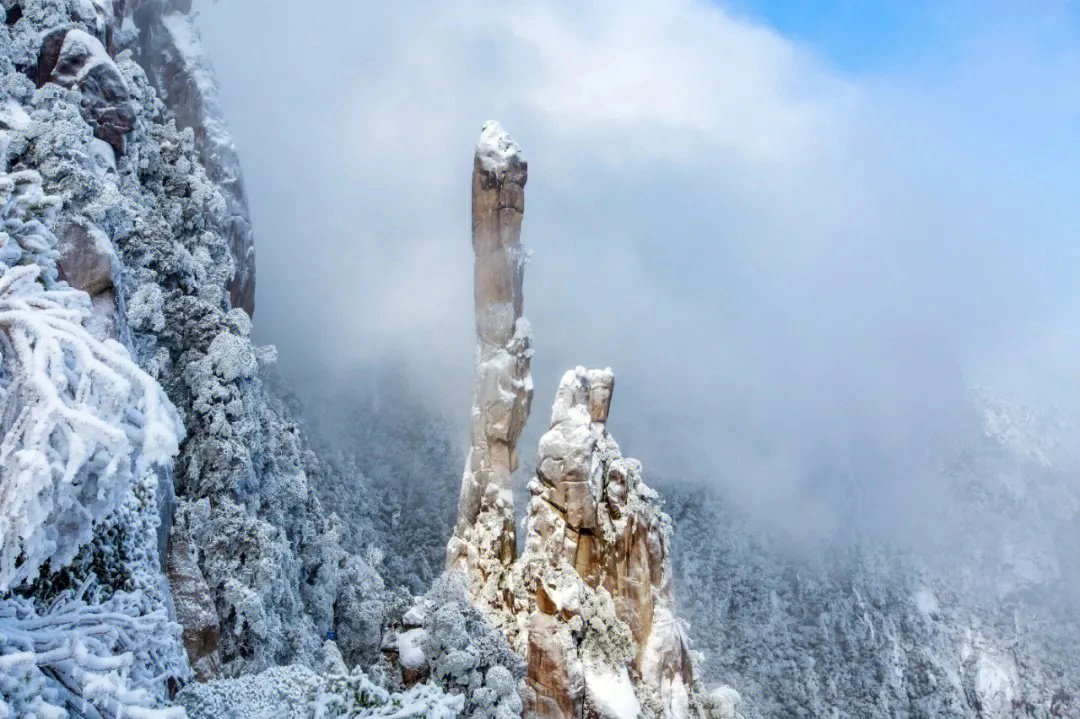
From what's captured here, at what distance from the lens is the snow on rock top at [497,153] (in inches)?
1524

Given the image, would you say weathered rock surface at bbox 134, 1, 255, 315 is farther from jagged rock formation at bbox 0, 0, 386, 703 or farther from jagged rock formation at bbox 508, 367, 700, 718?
jagged rock formation at bbox 508, 367, 700, 718

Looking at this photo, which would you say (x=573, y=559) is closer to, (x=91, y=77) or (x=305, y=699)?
(x=305, y=699)

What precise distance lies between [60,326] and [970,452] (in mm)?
124599

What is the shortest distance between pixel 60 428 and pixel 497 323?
34.1 meters

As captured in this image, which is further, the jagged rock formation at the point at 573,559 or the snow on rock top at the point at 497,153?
the snow on rock top at the point at 497,153

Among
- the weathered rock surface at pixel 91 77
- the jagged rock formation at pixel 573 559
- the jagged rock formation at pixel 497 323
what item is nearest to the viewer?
the weathered rock surface at pixel 91 77

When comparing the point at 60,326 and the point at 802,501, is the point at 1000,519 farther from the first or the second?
the point at 60,326

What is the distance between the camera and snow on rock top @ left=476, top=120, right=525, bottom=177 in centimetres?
3872

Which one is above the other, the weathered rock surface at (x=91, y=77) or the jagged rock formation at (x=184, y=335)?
the weathered rock surface at (x=91, y=77)

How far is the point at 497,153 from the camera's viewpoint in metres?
38.7

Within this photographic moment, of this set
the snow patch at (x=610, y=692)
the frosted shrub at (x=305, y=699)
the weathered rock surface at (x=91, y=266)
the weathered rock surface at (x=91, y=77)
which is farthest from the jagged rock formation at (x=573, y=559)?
the weathered rock surface at (x=91, y=77)

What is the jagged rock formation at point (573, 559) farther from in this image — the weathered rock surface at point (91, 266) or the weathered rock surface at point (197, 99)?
the weathered rock surface at point (91, 266)

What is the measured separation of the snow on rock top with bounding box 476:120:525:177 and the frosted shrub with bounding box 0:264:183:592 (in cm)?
3439

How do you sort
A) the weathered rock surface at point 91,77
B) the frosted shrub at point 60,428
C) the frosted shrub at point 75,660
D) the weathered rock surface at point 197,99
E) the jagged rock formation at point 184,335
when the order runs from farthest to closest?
the weathered rock surface at point 197,99, the weathered rock surface at point 91,77, the jagged rock formation at point 184,335, the frosted shrub at point 75,660, the frosted shrub at point 60,428
